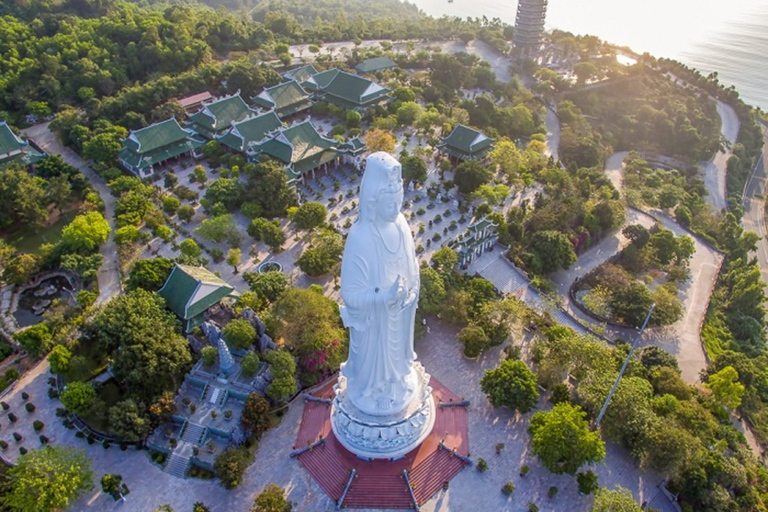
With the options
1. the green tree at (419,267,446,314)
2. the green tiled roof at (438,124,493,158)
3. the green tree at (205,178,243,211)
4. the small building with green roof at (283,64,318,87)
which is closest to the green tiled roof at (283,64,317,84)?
the small building with green roof at (283,64,318,87)

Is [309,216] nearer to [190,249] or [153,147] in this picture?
[190,249]

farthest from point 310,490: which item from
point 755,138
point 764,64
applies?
point 764,64

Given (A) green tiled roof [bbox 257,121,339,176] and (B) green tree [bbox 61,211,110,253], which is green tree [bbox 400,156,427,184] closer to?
(A) green tiled roof [bbox 257,121,339,176]

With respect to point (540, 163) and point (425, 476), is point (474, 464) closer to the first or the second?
point (425, 476)

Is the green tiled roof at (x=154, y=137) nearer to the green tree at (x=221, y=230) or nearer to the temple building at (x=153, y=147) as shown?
the temple building at (x=153, y=147)

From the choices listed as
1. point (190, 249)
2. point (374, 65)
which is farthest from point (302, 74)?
point (190, 249)
